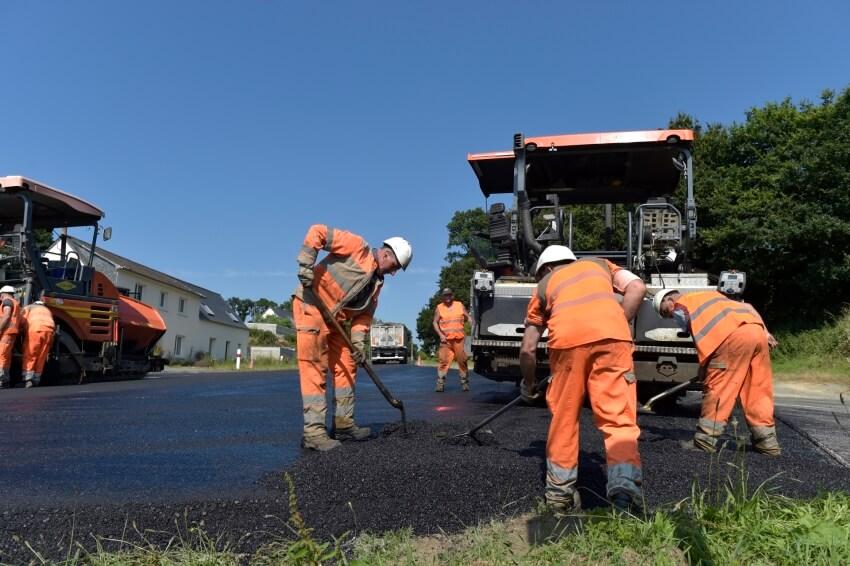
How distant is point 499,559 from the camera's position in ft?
7.22

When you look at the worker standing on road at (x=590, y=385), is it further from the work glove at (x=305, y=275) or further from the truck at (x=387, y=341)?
the truck at (x=387, y=341)

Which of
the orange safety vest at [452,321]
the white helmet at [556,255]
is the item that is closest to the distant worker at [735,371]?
the white helmet at [556,255]

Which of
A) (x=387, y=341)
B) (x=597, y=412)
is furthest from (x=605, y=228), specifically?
(x=387, y=341)

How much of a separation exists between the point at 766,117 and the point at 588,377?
20.9 m

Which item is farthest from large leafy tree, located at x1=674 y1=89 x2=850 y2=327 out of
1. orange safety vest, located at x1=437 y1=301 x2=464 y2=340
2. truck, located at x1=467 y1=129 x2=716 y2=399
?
truck, located at x1=467 y1=129 x2=716 y2=399

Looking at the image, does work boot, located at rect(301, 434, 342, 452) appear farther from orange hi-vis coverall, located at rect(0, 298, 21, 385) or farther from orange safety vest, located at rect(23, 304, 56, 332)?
orange safety vest, located at rect(23, 304, 56, 332)

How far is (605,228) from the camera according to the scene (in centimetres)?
751

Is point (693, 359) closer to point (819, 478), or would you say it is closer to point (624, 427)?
point (819, 478)

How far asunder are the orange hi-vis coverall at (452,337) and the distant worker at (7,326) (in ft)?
20.3

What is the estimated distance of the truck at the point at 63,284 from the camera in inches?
388

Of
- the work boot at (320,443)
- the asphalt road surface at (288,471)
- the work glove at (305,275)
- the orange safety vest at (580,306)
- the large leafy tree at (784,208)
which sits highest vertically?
the large leafy tree at (784,208)

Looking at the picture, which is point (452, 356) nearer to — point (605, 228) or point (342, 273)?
point (605, 228)

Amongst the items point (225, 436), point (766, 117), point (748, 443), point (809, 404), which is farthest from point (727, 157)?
point (225, 436)

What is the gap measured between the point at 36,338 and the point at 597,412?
928 cm
